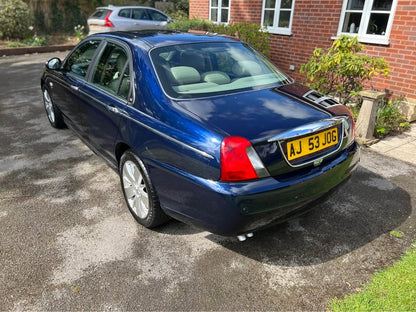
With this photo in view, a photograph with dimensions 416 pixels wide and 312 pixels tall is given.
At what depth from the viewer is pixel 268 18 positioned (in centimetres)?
859

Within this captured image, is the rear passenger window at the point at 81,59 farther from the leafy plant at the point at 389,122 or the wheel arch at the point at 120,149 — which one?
the leafy plant at the point at 389,122

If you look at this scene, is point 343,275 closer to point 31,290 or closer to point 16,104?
point 31,290

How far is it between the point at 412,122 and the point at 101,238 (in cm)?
563

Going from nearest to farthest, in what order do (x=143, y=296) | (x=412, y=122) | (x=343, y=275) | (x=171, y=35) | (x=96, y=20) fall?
(x=143, y=296) → (x=343, y=275) → (x=171, y=35) → (x=412, y=122) → (x=96, y=20)

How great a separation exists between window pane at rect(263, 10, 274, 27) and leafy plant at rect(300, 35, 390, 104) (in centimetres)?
324

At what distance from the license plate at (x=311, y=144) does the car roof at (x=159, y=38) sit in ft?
5.06

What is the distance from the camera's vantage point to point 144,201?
9.38 feet

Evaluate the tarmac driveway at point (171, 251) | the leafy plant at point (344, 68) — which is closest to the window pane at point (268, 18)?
the leafy plant at point (344, 68)

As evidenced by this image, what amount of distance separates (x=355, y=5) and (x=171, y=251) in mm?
6306

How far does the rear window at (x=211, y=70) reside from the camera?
269 cm

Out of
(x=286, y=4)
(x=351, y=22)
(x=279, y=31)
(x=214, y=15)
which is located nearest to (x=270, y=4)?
(x=286, y=4)

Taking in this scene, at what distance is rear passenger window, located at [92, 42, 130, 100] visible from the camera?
9.64ft

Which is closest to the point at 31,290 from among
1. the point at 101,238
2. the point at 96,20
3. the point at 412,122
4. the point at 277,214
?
the point at 101,238

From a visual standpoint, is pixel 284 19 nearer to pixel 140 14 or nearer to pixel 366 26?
pixel 366 26
